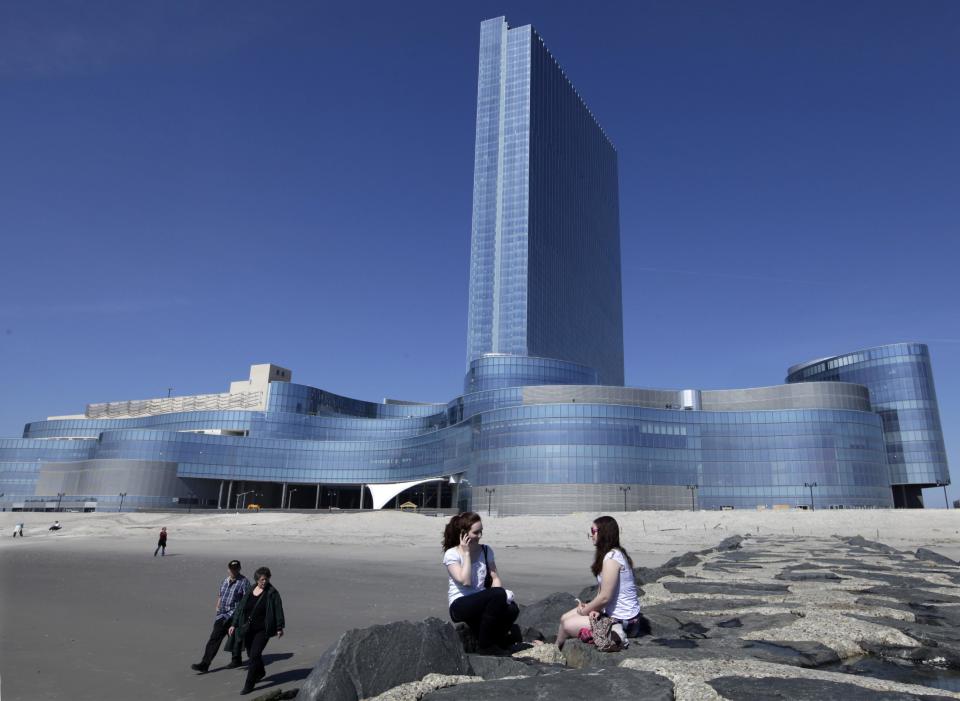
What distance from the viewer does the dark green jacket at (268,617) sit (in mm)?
11023

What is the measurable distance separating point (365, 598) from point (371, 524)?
52.4 metres

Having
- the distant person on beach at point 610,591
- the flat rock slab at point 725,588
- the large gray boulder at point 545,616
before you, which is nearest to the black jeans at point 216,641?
the large gray boulder at point 545,616

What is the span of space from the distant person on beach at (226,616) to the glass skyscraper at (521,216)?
488ft

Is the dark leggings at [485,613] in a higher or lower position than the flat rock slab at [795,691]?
higher

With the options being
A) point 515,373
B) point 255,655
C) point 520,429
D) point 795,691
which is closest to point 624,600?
point 795,691

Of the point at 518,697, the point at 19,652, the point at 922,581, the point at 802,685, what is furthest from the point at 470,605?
the point at 922,581

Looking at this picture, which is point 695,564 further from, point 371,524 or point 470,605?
point 371,524

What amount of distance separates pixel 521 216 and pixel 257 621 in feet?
543

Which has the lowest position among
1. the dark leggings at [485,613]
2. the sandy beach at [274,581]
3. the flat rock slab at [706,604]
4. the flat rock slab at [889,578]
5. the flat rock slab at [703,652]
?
the sandy beach at [274,581]

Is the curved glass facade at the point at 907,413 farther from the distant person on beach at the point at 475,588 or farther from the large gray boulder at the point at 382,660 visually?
the large gray boulder at the point at 382,660

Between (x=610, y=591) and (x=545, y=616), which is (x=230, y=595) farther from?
(x=610, y=591)

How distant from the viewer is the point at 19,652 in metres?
12.5

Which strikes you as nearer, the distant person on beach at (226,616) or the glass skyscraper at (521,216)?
the distant person on beach at (226,616)

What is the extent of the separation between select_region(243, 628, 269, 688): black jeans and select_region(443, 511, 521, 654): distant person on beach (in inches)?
125
